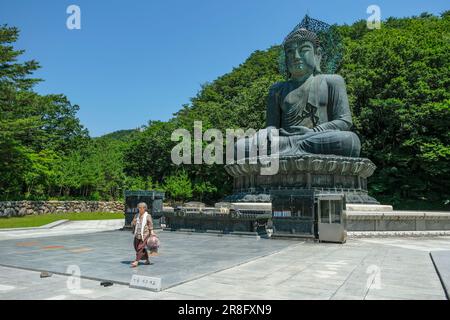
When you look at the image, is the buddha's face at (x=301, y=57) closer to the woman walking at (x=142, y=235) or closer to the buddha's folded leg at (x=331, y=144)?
the buddha's folded leg at (x=331, y=144)

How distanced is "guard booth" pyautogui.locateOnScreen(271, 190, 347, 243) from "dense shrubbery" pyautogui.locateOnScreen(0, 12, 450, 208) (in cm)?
1585

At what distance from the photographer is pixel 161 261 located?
757 cm

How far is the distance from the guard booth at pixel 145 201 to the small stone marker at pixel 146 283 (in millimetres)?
9934

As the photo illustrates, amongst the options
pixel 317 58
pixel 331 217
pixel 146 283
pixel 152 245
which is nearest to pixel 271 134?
pixel 317 58

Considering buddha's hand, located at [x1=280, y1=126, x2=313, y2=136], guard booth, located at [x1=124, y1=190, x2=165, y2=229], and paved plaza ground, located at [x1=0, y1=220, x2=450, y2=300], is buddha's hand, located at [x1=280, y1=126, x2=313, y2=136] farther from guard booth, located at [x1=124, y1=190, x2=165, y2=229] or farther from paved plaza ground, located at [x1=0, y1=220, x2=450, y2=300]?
paved plaza ground, located at [x1=0, y1=220, x2=450, y2=300]

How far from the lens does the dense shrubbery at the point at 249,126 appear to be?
2517 cm

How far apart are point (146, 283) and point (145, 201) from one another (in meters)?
10.2

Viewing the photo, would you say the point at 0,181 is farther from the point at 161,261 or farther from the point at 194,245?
the point at 161,261

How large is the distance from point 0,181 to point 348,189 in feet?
71.2

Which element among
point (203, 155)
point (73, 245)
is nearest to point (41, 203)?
point (203, 155)

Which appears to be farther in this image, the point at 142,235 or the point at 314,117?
the point at 314,117

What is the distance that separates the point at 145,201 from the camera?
15.2m

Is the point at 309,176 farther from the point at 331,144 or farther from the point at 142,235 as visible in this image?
the point at 142,235

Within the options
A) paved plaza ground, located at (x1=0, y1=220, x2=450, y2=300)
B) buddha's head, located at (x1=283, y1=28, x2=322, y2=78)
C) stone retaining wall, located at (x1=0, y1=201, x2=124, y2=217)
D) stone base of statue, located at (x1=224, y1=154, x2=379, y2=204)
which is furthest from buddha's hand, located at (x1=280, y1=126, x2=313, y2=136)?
stone retaining wall, located at (x1=0, y1=201, x2=124, y2=217)
